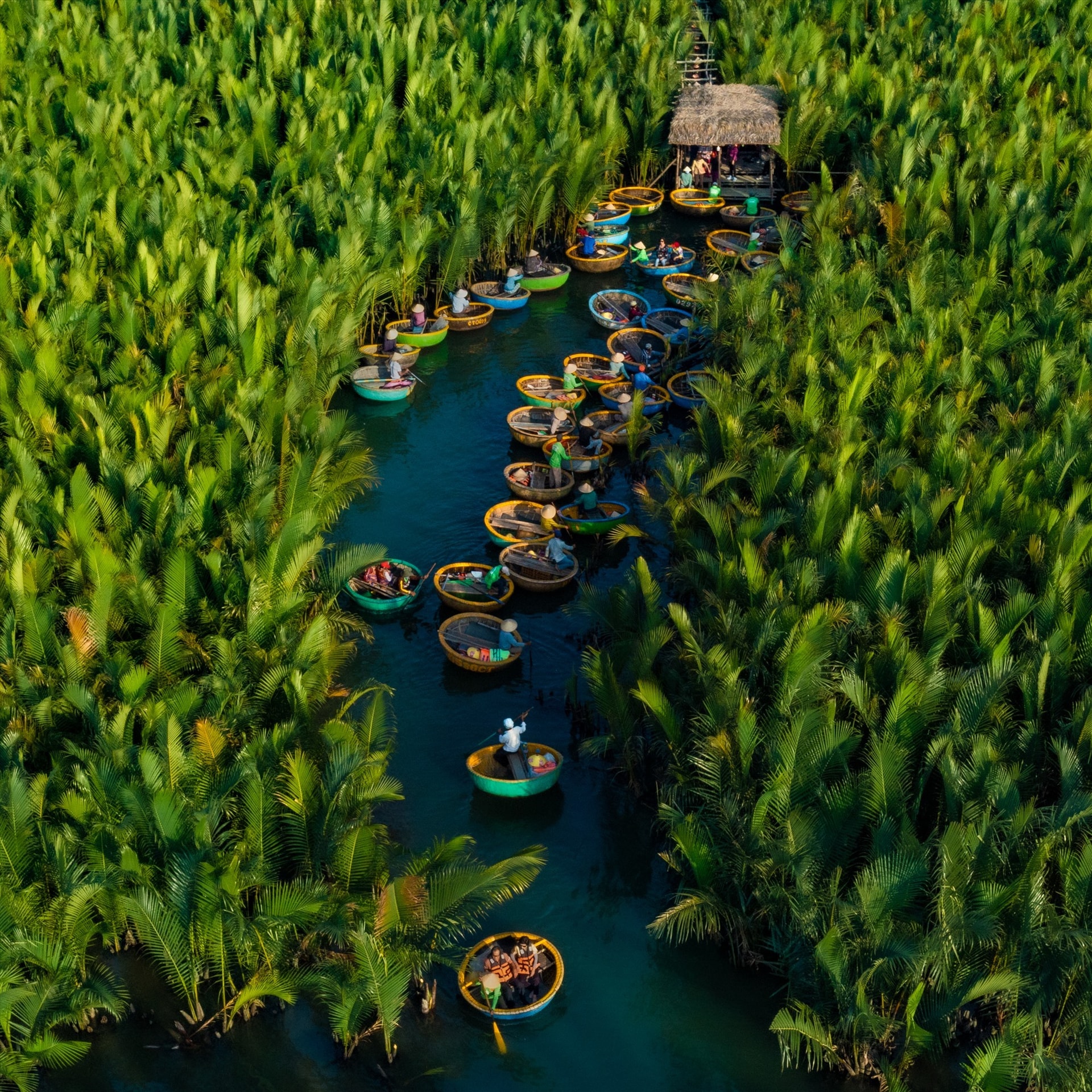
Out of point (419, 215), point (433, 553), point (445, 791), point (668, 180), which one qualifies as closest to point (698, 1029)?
point (445, 791)

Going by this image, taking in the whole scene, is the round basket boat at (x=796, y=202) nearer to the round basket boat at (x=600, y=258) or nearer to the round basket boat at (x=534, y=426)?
the round basket boat at (x=600, y=258)

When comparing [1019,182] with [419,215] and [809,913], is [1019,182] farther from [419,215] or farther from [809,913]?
[809,913]

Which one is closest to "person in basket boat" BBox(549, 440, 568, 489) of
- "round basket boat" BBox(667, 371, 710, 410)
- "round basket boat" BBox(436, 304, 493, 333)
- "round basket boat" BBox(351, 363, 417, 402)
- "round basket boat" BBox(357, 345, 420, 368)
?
"round basket boat" BBox(667, 371, 710, 410)

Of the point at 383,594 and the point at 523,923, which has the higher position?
the point at 383,594

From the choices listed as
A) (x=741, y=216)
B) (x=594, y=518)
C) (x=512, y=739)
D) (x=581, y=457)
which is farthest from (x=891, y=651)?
(x=741, y=216)

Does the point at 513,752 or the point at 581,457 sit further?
the point at 581,457

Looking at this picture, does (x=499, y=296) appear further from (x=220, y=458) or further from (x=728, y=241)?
(x=220, y=458)

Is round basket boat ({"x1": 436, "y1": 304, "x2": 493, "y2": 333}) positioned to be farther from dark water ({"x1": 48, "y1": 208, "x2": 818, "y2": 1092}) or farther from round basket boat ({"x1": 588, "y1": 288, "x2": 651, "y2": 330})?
dark water ({"x1": 48, "y1": 208, "x2": 818, "y2": 1092})
